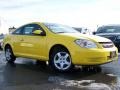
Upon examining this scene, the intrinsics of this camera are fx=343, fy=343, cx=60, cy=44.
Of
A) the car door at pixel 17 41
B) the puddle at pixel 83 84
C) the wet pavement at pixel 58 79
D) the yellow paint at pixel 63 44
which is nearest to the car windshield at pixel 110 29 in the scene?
the car door at pixel 17 41

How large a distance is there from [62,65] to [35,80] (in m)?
1.47

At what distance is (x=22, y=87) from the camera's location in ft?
23.7

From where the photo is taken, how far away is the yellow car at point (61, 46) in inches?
350

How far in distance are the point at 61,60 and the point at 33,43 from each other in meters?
1.34

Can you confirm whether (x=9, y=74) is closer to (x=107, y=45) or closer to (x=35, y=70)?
(x=35, y=70)

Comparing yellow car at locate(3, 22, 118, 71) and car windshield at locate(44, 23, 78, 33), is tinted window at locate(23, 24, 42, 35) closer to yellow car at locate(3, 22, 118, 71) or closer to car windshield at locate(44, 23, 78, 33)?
yellow car at locate(3, 22, 118, 71)

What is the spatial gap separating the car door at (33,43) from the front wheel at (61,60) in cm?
49

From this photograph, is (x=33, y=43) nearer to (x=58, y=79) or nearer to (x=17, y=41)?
(x=17, y=41)

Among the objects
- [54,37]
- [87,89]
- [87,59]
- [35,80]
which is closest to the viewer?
[87,89]

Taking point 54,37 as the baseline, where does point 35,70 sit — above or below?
below

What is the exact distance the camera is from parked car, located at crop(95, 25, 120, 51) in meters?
16.9

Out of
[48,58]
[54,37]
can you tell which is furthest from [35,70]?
[54,37]

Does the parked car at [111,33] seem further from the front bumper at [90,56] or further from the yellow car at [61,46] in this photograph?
the front bumper at [90,56]

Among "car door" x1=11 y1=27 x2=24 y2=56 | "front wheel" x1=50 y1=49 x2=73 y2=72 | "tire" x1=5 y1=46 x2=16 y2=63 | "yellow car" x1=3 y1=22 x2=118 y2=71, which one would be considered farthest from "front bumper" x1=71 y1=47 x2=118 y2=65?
"tire" x1=5 y1=46 x2=16 y2=63
